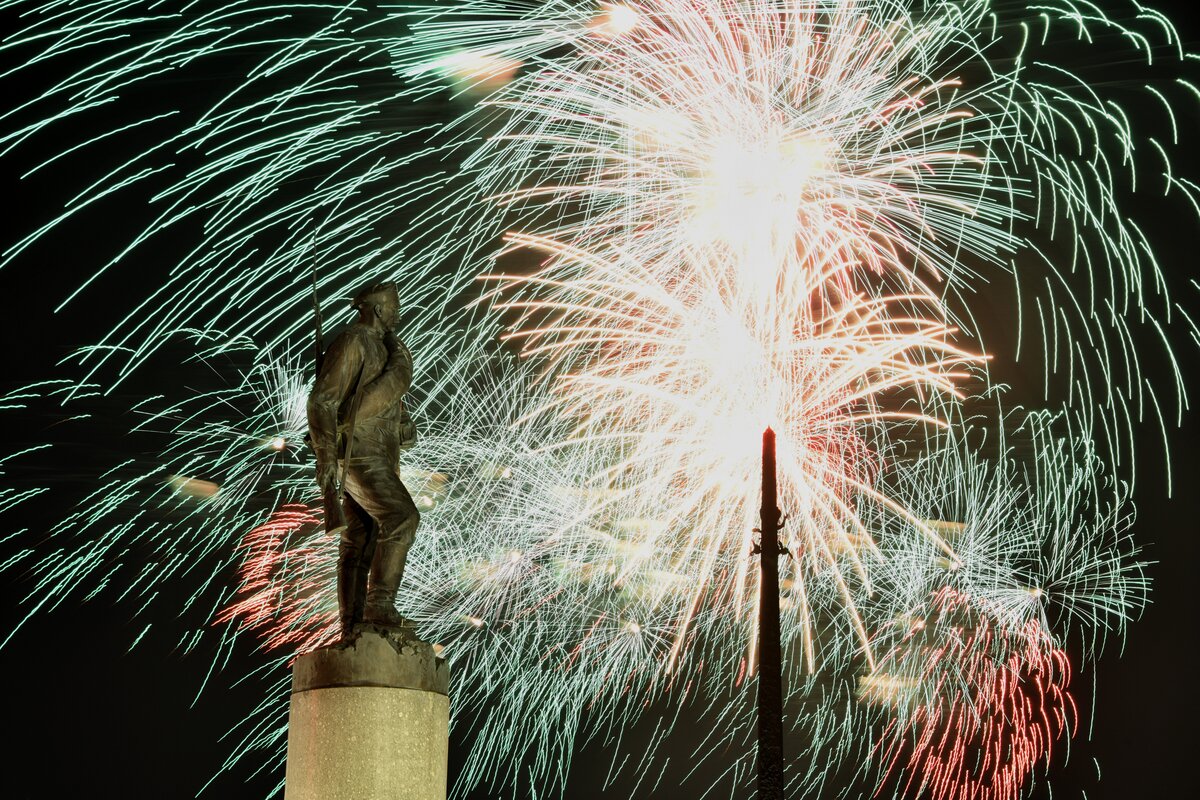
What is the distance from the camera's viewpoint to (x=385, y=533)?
1204 centimetres

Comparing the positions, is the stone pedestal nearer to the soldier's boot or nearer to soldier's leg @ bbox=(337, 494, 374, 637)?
the soldier's boot

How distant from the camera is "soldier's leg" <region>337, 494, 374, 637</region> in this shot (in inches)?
466

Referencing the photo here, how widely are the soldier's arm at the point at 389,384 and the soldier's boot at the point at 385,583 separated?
3.78 feet

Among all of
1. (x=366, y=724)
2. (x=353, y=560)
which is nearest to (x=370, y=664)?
(x=366, y=724)

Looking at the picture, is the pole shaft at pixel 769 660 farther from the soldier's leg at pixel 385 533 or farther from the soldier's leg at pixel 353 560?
the soldier's leg at pixel 353 560

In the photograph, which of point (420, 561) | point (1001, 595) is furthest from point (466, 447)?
point (1001, 595)

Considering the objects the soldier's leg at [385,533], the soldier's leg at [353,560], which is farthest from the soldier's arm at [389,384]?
the soldier's leg at [353,560]

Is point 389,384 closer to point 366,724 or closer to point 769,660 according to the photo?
point 366,724

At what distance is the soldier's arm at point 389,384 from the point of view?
12.3m

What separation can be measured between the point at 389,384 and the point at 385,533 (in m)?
1.28

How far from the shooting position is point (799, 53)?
864 inches

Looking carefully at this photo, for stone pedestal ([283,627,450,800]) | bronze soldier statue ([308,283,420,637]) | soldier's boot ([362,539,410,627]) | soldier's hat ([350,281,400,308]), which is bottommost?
A: stone pedestal ([283,627,450,800])

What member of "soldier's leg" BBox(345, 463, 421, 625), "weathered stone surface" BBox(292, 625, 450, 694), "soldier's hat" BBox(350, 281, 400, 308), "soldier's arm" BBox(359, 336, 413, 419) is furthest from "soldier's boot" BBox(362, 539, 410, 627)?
"soldier's hat" BBox(350, 281, 400, 308)

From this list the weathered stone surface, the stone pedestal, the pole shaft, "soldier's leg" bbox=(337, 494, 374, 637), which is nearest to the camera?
the stone pedestal
